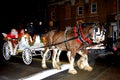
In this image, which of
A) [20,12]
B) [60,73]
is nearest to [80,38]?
[60,73]

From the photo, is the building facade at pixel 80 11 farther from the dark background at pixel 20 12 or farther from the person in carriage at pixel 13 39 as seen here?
the person in carriage at pixel 13 39

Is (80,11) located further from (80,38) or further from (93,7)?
(80,38)

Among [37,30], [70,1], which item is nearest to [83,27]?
[37,30]

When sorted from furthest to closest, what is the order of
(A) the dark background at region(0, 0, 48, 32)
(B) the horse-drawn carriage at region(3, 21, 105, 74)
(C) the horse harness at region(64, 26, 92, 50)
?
(A) the dark background at region(0, 0, 48, 32) < (C) the horse harness at region(64, 26, 92, 50) < (B) the horse-drawn carriage at region(3, 21, 105, 74)

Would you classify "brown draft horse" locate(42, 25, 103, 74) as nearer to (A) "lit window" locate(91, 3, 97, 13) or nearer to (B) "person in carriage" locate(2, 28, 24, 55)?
(B) "person in carriage" locate(2, 28, 24, 55)

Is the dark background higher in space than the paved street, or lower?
higher

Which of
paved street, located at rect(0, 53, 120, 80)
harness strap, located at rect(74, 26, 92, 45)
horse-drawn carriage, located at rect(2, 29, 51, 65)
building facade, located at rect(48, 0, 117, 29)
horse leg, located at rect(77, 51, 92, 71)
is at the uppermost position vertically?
building facade, located at rect(48, 0, 117, 29)

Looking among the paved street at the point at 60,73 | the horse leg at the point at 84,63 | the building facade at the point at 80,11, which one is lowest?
the paved street at the point at 60,73

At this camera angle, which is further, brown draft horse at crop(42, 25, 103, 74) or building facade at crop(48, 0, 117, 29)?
building facade at crop(48, 0, 117, 29)

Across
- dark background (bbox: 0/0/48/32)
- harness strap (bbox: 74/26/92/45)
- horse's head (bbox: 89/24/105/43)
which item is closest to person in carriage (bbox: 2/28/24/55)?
harness strap (bbox: 74/26/92/45)

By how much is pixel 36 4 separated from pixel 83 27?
29.7 metres

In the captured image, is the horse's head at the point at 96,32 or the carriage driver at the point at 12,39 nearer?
the horse's head at the point at 96,32

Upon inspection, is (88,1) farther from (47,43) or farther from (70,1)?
(47,43)

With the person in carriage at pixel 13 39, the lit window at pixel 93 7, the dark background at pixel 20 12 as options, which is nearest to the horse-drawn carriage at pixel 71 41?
the person in carriage at pixel 13 39
